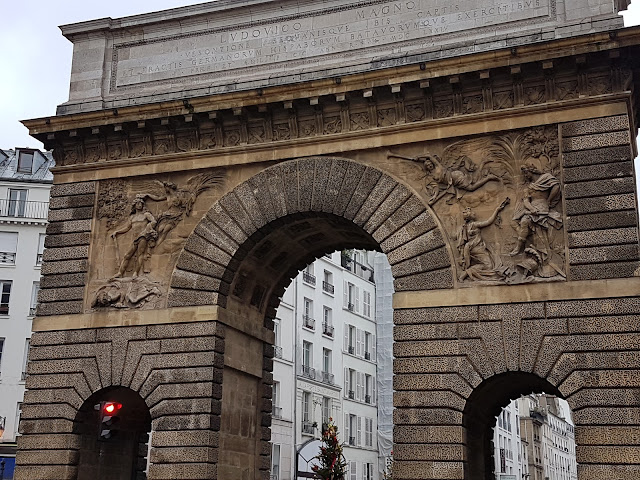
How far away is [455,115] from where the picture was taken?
21.1 metres

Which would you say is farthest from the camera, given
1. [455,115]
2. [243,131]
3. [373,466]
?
[373,466]

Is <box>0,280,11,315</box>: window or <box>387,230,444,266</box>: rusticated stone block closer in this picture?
<box>387,230,444,266</box>: rusticated stone block

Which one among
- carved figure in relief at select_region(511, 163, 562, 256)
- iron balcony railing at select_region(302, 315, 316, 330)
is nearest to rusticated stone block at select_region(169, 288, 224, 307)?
carved figure in relief at select_region(511, 163, 562, 256)

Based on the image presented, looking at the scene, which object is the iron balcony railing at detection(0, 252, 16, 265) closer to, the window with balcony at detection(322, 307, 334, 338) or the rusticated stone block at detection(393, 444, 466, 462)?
the window with balcony at detection(322, 307, 334, 338)

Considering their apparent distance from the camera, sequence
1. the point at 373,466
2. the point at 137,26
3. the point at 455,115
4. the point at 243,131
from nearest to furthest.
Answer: the point at 455,115
the point at 243,131
the point at 137,26
the point at 373,466

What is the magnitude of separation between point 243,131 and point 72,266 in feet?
19.2

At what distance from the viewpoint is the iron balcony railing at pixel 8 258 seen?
158 ft

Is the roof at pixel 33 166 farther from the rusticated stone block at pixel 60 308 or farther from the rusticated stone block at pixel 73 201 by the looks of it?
the rusticated stone block at pixel 60 308

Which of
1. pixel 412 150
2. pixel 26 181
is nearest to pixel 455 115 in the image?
pixel 412 150

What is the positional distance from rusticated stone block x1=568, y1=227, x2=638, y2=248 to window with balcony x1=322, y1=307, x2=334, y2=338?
33.8 m

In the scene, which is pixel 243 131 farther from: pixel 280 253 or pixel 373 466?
pixel 373 466

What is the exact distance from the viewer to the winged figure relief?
2072 cm

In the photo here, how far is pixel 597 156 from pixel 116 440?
48.5ft

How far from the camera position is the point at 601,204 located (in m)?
19.5
